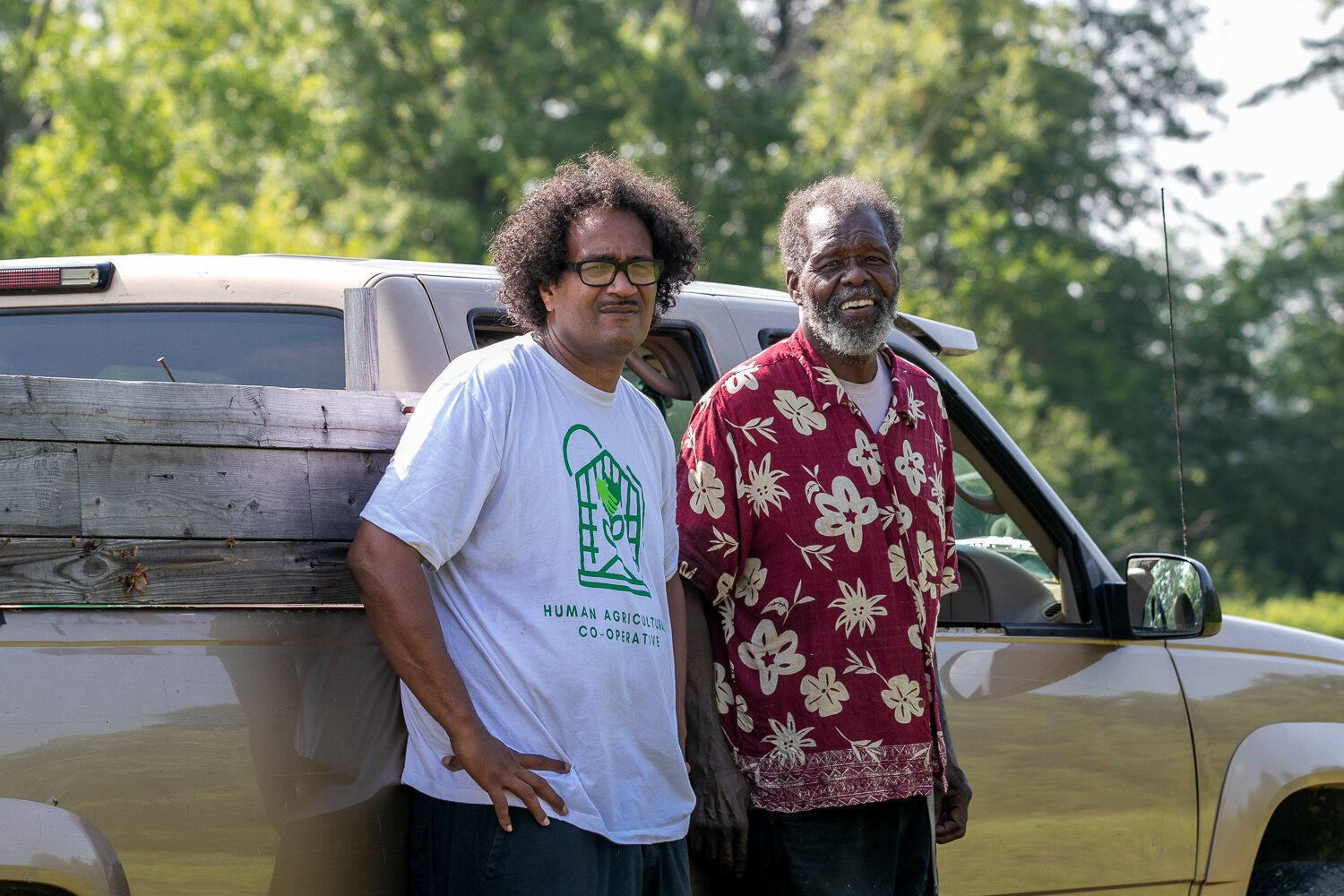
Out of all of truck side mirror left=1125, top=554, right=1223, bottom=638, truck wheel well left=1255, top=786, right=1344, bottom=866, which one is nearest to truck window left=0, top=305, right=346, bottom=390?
truck side mirror left=1125, top=554, right=1223, bottom=638

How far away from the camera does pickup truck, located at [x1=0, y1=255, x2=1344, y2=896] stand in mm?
2287

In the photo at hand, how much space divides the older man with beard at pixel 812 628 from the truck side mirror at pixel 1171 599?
37.8 inches

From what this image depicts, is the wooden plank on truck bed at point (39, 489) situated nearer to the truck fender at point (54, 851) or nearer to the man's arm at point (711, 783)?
the truck fender at point (54, 851)

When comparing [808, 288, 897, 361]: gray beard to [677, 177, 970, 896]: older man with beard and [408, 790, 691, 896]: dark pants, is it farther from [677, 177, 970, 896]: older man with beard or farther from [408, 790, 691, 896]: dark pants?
[408, 790, 691, 896]: dark pants

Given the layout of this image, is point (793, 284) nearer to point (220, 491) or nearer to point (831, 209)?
point (831, 209)

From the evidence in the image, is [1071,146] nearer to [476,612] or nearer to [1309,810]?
[1309,810]

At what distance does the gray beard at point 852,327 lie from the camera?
3.04 metres

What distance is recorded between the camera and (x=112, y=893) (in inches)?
90.3

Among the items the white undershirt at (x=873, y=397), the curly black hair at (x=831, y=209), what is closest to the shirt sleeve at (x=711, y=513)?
the white undershirt at (x=873, y=397)

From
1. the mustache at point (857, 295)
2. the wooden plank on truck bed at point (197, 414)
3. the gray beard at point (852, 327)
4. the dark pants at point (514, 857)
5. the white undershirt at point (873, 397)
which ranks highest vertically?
the mustache at point (857, 295)

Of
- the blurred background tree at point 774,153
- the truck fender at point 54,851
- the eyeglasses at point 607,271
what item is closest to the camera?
the truck fender at point 54,851

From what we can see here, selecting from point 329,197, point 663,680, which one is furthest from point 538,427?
point 329,197

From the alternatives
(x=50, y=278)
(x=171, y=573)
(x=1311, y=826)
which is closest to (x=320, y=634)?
(x=171, y=573)

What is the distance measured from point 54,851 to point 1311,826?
3.40 meters
